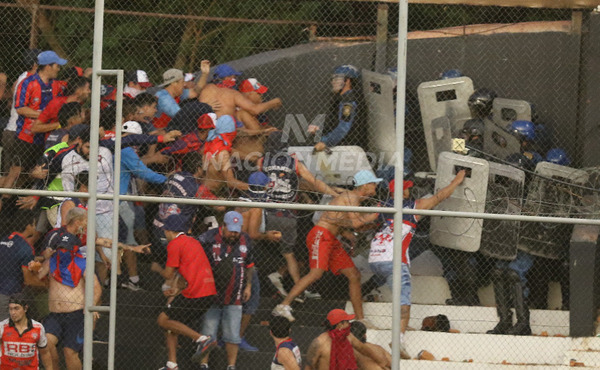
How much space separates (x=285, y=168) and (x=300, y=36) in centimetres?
189

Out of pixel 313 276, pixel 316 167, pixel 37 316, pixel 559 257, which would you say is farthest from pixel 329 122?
pixel 37 316

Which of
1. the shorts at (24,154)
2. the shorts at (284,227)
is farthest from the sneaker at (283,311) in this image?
the shorts at (24,154)

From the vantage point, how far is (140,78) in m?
12.1

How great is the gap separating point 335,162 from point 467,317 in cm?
179

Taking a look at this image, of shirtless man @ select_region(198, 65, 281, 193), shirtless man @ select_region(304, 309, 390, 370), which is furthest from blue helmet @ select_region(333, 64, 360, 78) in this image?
shirtless man @ select_region(304, 309, 390, 370)

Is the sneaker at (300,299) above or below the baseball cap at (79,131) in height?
below

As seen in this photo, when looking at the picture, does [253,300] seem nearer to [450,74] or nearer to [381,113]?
[381,113]

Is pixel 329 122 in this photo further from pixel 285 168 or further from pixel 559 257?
pixel 559 257

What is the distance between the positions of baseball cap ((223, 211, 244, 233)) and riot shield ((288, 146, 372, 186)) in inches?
31.6

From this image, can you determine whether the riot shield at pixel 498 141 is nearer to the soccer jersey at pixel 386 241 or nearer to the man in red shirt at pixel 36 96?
the soccer jersey at pixel 386 241

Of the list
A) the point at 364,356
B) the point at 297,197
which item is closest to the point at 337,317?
the point at 364,356

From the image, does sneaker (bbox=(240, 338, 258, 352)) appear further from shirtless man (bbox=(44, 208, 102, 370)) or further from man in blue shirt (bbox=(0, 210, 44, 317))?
man in blue shirt (bbox=(0, 210, 44, 317))

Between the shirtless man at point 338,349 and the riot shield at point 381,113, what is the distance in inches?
68.9

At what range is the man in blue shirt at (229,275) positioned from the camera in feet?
36.3
